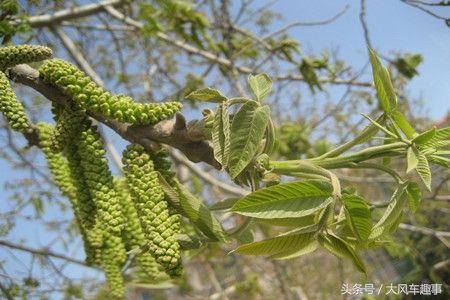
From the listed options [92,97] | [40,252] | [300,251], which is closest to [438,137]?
[300,251]

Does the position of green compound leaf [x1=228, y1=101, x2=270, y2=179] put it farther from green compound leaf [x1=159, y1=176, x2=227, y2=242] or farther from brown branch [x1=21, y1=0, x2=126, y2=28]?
brown branch [x1=21, y1=0, x2=126, y2=28]

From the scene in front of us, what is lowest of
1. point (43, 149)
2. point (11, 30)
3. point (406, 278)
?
point (406, 278)

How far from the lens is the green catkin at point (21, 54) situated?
114 centimetres

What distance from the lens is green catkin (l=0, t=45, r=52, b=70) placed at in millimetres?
1142

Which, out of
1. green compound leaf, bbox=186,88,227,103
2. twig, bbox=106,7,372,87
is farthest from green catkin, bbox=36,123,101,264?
twig, bbox=106,7,372,87

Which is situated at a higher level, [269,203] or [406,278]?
[269,203]

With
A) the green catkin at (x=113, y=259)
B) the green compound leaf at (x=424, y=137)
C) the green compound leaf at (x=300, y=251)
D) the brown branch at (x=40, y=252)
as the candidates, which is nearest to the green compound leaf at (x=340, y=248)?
the green compound leaf at (x=300, y=251)

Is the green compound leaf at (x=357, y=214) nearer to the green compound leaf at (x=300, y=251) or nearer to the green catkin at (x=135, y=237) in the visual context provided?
the green compound leaf at (x=300, y=251)

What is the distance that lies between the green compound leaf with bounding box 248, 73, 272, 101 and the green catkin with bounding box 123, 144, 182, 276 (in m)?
0.31

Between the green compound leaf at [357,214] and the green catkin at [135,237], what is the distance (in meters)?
0.57

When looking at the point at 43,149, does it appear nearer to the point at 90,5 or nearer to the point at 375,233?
the point at 375,233

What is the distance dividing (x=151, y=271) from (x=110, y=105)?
51 centimetres

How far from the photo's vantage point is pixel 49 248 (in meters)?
2.81

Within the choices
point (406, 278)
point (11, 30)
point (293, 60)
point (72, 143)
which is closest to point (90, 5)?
point (293, 60)
